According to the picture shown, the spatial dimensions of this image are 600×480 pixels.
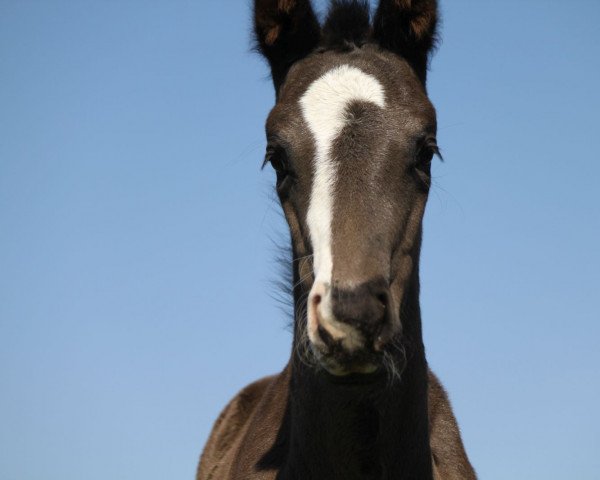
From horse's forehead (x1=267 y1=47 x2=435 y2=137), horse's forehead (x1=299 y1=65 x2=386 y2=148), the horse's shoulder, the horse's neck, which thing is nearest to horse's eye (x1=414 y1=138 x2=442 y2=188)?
horse's forehead (x1=267 y1=47 x2=435 y2=137)

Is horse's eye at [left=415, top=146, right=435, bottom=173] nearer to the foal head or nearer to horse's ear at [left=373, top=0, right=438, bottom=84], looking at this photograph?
the foal head

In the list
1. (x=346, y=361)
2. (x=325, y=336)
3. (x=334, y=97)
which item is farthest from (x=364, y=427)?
(x=334, y=97)

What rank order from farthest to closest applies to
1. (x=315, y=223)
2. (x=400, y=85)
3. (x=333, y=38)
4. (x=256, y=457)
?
(x=256, y=457) < (x=333, y=38) < (x=400, y=85) < (x=315, y=223)

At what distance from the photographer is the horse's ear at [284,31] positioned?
5227 mm

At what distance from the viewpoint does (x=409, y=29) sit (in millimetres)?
5195

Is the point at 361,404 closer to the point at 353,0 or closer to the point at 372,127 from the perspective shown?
the point at 372,127

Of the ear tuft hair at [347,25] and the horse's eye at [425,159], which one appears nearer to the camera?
the horse's eye at [425,159]

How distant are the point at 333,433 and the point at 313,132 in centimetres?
171

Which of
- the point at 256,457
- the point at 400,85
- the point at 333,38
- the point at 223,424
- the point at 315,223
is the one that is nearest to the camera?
the point at 315,223

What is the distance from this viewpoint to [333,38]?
5082 millimetres

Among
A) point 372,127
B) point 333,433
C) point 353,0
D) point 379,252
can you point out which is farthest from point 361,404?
point 353,0

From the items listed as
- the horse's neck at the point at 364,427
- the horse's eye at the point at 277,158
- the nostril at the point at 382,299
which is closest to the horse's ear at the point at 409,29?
the horse's eye at the point at 277,158

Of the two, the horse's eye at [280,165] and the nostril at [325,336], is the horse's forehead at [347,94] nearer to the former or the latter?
the horse's eye at [280,165]

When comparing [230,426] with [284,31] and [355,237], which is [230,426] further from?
[355,237]
